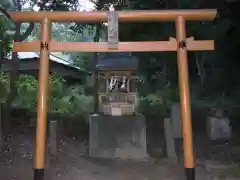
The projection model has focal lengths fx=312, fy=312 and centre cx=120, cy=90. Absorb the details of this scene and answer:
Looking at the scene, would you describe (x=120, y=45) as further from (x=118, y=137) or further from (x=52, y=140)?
(x=52, y=140)

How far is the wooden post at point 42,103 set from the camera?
4.00m

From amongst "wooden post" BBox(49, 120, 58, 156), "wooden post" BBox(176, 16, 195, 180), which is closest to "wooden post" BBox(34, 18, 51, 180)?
"wooden post" BBox(176, 16, 195, 180)

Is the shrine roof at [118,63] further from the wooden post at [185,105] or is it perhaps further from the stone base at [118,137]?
the wooden post at [185,105]

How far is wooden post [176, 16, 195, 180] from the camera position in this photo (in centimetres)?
406

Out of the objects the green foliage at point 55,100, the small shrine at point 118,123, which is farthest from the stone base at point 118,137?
the green foliage at point 55,100

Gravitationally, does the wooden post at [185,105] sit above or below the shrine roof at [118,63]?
below

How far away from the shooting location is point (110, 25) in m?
4.23

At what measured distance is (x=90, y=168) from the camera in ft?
18.4

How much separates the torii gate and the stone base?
2170 millimetres

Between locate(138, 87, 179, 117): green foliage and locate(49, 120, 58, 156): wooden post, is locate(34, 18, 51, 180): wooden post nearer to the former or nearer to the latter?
locate(49, 120, 58, 156): wooden post

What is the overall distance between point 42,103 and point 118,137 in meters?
2.49

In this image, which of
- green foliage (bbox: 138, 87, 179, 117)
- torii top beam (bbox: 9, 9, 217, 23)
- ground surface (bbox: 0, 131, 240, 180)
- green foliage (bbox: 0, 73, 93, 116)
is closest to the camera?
torii top beam (bbox: 9, 9, 217, 23)

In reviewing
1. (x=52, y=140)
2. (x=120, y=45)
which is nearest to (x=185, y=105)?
(x=120, y=45)

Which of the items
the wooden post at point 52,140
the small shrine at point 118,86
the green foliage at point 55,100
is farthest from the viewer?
the green foliage at point 55,100
